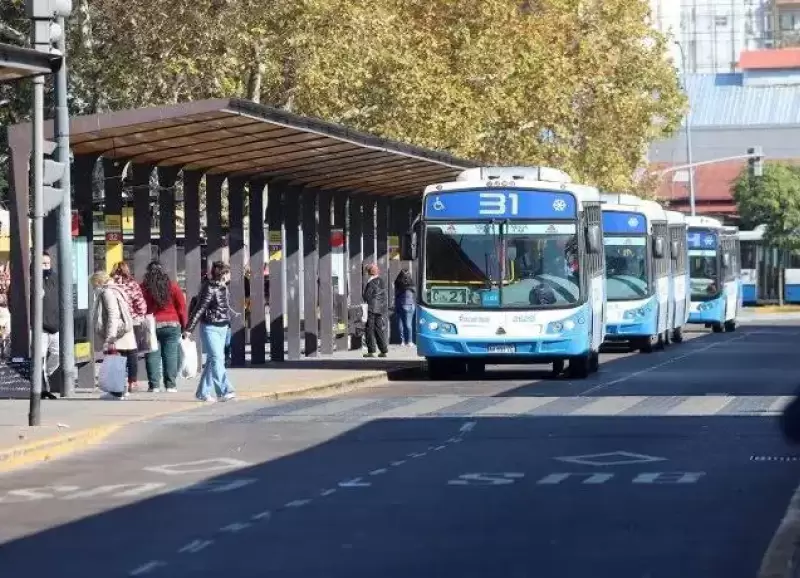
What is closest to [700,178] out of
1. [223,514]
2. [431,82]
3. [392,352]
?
[431,82]

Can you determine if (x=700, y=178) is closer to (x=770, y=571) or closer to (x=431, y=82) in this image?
(x=431, y=82)

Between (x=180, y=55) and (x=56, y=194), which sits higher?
(x=180, y=55)

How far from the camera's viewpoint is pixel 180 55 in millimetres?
40500

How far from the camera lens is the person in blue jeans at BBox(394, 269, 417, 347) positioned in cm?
4283

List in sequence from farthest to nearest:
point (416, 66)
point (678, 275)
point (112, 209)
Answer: point (678, 275) → point (416, 66) → point (112, 209)

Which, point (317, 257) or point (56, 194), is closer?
point (56, 194)

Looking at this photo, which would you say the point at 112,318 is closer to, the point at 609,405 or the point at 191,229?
the point at 191,229

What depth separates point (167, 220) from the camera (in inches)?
1196

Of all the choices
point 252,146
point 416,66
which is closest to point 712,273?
point 416,66

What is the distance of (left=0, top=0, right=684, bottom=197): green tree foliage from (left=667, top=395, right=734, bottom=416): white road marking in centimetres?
1569

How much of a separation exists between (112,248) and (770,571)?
18758mm

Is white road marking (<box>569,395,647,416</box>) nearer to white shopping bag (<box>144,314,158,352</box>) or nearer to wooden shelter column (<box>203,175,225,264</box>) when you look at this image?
white shopping bag (<box>144,314,158,352</box>)

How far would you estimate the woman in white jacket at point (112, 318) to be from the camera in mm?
26234

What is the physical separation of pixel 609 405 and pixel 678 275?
25244mm
